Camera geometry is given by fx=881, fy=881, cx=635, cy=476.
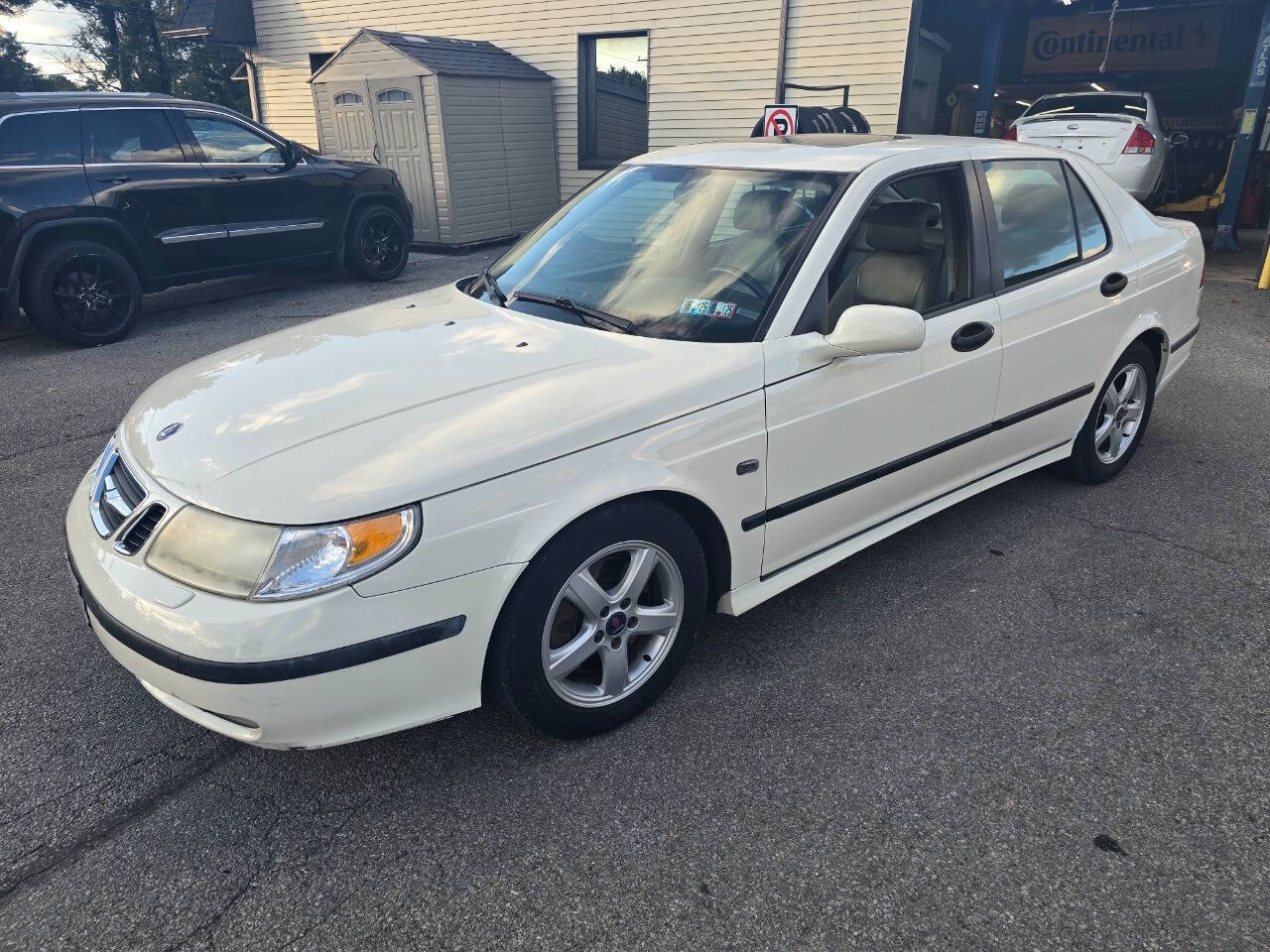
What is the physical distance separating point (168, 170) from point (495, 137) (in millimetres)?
5506

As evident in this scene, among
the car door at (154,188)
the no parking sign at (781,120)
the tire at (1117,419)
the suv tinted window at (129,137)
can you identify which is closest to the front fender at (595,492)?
the tire at (1117,419)

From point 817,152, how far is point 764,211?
0.44m

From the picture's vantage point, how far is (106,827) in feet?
7.45

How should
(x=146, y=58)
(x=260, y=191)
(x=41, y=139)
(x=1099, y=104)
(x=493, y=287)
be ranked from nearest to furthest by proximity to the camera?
(x=493, y=287) → (x=41, y=139) → (x=260, y=191) → (x=1099, y=104) → (x=146, y=58)

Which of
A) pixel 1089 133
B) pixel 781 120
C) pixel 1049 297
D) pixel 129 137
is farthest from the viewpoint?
pixel 1089 133

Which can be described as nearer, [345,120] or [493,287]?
[493,287]

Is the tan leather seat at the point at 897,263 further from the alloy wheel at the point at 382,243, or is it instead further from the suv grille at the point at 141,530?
the alloy wheel at the point at 382,243

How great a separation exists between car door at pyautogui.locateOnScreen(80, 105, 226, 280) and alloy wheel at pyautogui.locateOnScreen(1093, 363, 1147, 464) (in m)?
7.16

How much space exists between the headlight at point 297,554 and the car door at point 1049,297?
241 cm

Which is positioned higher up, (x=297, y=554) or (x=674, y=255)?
(x=674, y=255)

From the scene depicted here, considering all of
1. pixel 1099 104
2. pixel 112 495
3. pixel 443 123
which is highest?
pixel 1099 104

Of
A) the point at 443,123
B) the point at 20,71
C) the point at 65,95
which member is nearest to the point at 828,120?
the point at 443,123

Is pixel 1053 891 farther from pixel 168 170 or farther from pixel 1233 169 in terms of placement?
pixel 1233 169

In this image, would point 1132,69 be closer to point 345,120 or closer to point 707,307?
point 345,120
